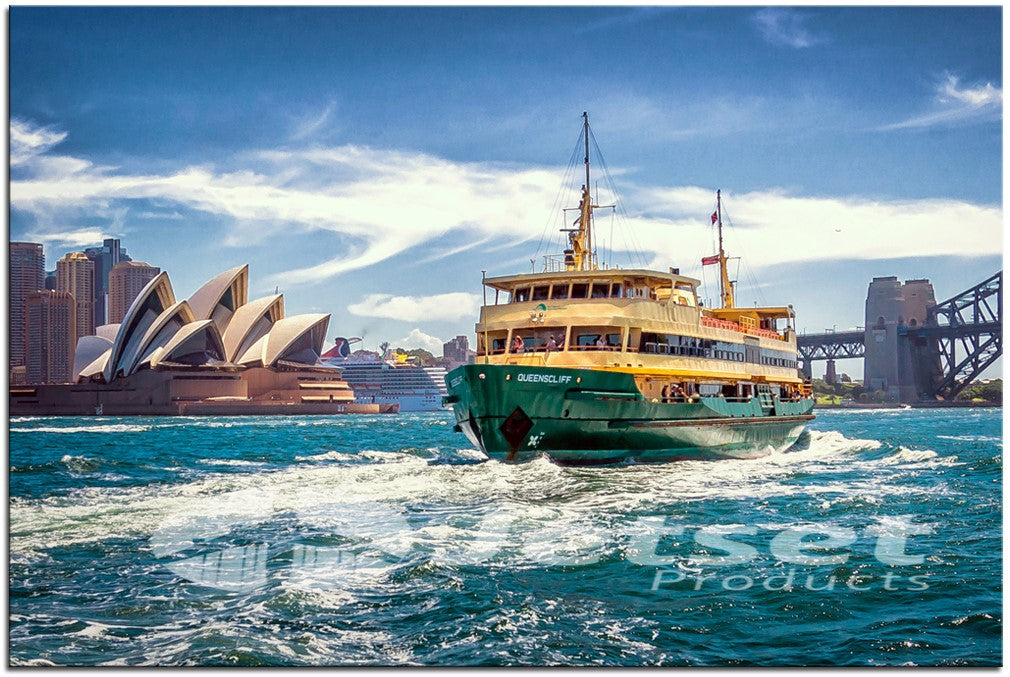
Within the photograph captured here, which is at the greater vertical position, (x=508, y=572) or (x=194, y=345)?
(x=194, y=345)

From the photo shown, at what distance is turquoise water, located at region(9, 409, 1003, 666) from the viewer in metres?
6.73

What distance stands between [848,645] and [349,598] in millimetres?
3848

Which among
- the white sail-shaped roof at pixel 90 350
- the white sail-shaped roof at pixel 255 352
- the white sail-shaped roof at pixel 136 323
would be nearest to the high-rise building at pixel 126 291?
the white sail-shaped roof at pixel 136 323

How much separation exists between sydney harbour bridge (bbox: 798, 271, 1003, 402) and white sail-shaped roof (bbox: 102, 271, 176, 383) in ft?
166

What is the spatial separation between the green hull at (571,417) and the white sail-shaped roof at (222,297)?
169ft

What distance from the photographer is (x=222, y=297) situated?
236 ft

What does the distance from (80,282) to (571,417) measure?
9.75 meters

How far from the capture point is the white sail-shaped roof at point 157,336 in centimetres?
6888

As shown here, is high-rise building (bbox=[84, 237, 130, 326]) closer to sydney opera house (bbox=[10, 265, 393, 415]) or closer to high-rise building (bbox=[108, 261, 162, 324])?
high-rise building (bbox=[108, 261, 162, 324])

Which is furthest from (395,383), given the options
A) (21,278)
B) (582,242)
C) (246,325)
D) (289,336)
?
(21,278)

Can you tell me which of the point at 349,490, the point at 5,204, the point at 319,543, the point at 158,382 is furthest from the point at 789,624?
the point at 158,382

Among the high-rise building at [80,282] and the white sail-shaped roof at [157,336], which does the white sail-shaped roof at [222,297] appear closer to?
the white sail-shaped roof at [157,336]

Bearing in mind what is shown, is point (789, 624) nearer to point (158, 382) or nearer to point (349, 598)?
point (349, 598)

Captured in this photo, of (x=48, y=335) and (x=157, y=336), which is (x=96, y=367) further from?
(x=48, y=335)
